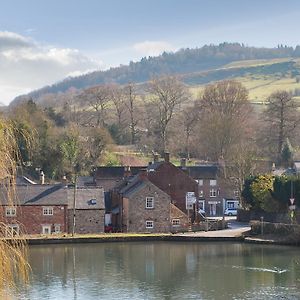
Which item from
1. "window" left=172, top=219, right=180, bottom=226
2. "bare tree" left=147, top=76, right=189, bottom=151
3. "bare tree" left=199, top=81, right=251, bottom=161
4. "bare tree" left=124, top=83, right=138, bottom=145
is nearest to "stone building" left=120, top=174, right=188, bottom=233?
"window" left=172, top=219, right=180, bottom=226

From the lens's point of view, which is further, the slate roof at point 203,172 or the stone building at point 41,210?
the slate roof at point 203,172

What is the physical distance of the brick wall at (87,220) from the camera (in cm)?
5606

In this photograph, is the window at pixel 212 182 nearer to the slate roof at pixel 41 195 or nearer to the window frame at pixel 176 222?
the window frame at pixel 176 222

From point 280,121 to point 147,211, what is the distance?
3752cm

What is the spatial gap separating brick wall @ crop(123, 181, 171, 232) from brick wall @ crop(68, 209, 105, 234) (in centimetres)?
252

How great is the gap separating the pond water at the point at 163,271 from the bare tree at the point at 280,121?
40.6 metres

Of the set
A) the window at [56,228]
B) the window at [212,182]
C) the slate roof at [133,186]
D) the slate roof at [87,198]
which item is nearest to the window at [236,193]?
the window at [212,182]

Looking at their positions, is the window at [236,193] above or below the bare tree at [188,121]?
below

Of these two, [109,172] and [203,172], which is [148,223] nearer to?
[109,172]

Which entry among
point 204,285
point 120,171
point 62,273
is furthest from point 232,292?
point 120,171

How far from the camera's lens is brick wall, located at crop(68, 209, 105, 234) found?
5606 centimetres

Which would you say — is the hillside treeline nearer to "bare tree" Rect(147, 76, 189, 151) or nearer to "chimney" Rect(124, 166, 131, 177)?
"bare tree" Rect(147, 76, 189, 151)

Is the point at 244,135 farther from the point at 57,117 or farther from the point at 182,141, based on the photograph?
the point at 57,117

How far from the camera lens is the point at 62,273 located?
128ft
